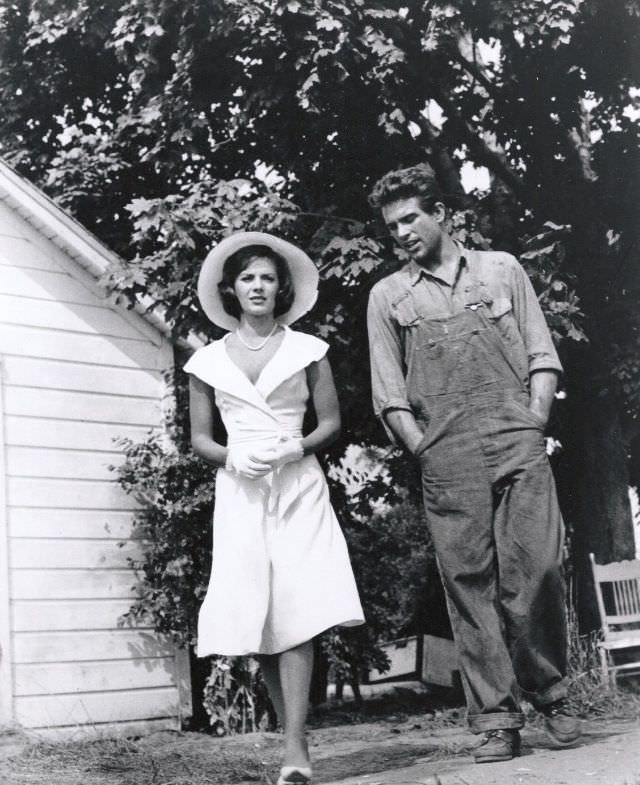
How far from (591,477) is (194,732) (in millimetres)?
4764

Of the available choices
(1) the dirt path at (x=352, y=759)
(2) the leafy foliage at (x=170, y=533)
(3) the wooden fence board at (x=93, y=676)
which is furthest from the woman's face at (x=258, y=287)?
(3) the wooden fence board at (x=93, y=676)

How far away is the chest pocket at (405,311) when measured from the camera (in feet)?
13.6

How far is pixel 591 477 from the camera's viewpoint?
1084cm

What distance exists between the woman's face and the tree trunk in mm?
6692

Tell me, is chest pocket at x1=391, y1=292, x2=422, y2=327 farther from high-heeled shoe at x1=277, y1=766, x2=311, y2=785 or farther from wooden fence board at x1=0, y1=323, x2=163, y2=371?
wooden fence board at x1=0, y1=323, x2=163, y2=371

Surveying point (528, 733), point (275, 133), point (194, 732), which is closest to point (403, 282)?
point (528, 733)

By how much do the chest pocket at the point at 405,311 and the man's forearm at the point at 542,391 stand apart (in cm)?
49

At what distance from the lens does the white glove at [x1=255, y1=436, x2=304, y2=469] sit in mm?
3828

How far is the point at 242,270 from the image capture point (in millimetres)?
4188

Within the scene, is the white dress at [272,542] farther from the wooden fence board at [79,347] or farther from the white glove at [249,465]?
the wooden fence board at [79,347]

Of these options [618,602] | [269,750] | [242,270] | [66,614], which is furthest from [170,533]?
[618,602]

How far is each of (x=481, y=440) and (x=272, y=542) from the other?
2.72ft

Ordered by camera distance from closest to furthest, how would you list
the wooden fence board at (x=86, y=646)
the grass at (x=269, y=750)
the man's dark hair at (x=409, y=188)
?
the man's dark hair at (x=409, y=188) < the grass at (x=269, y=750) < the wooden fence board at (x=86, y=646)

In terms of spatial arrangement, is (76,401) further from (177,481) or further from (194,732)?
(194,732)
